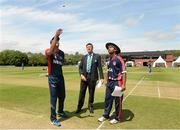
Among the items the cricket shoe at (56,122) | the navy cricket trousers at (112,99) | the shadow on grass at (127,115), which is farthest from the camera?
the shadow on grass at (127,115)

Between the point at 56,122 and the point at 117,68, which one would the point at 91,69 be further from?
the point at 56,122

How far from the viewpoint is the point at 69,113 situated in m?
8.84

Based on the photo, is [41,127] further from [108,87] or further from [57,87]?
[108,87]

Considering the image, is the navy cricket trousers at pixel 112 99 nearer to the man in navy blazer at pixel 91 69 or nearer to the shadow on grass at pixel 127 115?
the shadow on grass at pixel 127 115

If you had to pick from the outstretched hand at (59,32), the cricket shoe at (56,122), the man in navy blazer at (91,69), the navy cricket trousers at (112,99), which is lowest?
the cricket shoe at (56,122)

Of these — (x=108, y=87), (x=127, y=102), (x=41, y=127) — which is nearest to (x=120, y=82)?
(x=108, y=87)

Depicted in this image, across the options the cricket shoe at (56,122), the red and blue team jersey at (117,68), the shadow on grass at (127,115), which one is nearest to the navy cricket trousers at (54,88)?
the cricket shoe at (56,122)

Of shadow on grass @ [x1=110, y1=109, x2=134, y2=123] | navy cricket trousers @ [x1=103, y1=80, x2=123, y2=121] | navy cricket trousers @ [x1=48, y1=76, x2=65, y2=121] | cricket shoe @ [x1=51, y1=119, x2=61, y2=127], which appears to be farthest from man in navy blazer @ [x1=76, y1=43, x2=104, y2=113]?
cricket shoe @ [x1=51, y1=119, x2=61, y2=127]

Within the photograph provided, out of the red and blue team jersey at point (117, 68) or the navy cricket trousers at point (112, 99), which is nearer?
the red and blue team jersey at point (117, 68)

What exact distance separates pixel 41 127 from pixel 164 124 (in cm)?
326

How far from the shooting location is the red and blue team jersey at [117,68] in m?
7.59

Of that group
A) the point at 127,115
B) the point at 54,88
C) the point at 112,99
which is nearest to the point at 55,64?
the point at 54,88

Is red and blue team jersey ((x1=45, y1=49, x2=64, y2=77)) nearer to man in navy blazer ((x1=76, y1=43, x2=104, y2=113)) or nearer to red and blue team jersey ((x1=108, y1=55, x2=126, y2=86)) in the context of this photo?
man in navy blazer ((x1=76, y1=43, x2=104, y2=113))

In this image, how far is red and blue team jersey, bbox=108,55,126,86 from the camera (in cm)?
A: 759
